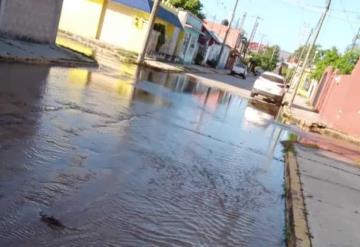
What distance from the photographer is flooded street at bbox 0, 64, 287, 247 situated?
191 inches

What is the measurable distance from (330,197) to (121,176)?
13.2 feet

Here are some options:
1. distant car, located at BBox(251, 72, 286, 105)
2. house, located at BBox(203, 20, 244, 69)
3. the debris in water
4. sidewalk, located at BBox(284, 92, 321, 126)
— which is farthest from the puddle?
house, located at BBox(203, 20, 244, 69)

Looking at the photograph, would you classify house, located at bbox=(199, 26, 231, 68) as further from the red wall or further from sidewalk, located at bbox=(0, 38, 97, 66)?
sidewalk, located at bbox=(0, 38, 97, 66)

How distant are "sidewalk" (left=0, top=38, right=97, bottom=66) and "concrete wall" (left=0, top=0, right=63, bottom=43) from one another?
416mm

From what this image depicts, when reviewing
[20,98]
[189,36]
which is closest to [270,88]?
[20,98]

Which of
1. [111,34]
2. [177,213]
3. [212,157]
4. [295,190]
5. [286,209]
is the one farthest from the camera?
[111,34]

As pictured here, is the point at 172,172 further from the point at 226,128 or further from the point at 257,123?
the point at 257,123

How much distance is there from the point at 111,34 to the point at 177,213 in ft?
112

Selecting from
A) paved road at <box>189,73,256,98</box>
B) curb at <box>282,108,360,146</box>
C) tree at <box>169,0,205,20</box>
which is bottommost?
paved road at <box>189,73,256,98</box>

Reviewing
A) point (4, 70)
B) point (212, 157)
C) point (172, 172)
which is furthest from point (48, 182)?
point (4, 70)

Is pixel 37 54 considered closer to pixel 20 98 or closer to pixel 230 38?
pixel 20 98

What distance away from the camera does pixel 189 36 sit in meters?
50.8

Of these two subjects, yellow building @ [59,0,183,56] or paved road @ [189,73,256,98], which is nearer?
paved road @ [189,73,256,98]

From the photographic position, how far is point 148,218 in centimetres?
548
